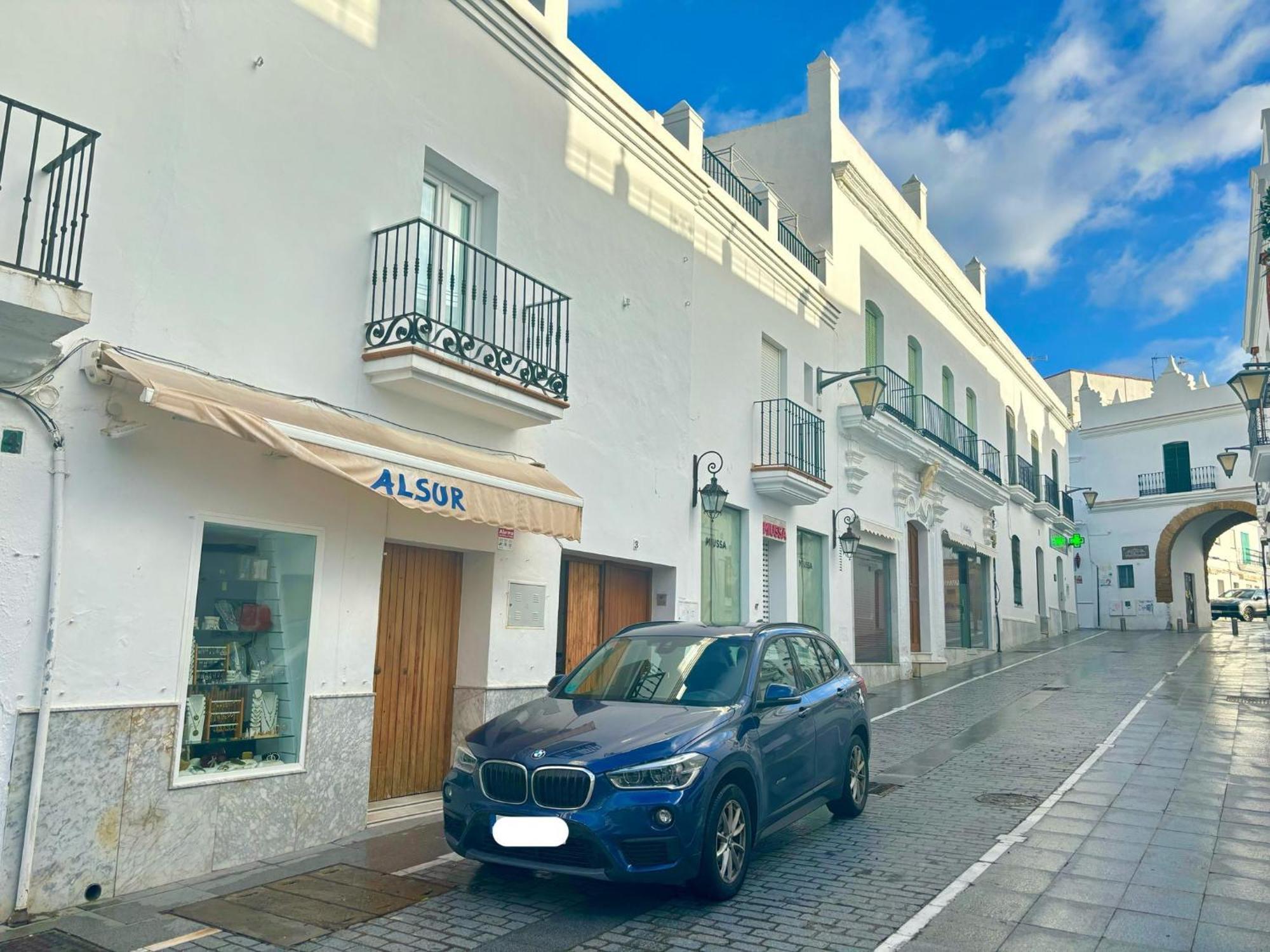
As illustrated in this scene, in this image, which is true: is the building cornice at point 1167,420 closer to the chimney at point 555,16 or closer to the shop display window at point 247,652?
the chimney at point 555,16

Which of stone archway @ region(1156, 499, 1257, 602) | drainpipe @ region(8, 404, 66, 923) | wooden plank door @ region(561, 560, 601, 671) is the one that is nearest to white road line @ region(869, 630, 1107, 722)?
wooden plank door @ region(561, 560, 601, 671)

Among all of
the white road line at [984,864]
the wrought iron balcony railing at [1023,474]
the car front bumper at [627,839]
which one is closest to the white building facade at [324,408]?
the car front bumper at [627,839]

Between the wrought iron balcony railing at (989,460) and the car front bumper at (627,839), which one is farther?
the wrought iron balcony railing at (989,460)

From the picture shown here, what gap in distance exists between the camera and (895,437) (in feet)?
64.8

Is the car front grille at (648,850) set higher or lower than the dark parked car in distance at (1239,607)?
lower

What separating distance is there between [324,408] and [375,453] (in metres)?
0.81

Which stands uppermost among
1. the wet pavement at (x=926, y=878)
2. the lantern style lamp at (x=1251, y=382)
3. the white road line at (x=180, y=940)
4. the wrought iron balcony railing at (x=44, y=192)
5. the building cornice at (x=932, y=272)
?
the building cornice at (x=932, y=272)

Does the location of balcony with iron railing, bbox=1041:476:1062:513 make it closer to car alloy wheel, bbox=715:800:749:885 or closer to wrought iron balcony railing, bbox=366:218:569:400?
wrought iron balcony railing, bbox=366:218:569:400

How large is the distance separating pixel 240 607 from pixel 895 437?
49.6ft

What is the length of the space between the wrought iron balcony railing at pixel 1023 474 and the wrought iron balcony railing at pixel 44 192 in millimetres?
29688

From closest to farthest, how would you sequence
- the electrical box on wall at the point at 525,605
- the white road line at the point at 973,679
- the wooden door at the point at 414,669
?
the wooden door at the point at 414,669, the electrical box on wall at the point at 525,605, the white road line at the point at 973,679

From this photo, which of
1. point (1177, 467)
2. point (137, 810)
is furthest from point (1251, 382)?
point (1177, 467)

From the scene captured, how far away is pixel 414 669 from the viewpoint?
29.8 ft

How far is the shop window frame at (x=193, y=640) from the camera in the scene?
6.51 meters
